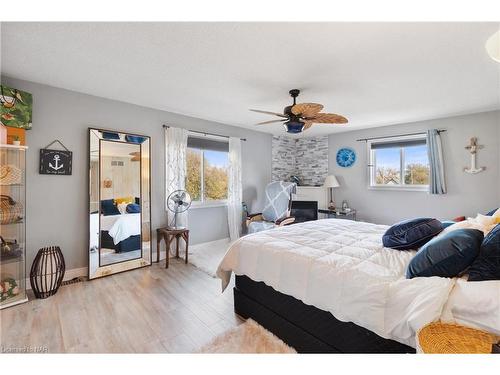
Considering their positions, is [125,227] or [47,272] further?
[125,227]

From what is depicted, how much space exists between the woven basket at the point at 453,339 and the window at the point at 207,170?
360 cm

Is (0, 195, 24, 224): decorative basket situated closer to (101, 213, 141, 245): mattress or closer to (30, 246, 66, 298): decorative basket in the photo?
(30, 246, 66, 298): decorative basket

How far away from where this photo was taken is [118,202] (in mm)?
3141

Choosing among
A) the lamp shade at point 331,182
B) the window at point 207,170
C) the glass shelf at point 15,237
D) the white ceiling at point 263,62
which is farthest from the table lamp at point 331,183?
the glass shelf at point 15,237

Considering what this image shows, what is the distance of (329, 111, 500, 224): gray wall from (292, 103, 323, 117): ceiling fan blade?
2.75 m

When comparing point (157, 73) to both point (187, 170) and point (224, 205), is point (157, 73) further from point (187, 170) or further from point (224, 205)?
point (224, 205)

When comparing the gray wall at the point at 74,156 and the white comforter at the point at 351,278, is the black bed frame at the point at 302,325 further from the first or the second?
the gray wall at the point at 74,156

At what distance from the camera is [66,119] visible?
2793 millimetres

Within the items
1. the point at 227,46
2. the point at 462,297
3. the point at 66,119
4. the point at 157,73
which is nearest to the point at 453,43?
the point at 227,46

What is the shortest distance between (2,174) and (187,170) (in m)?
2.29

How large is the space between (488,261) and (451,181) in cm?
343

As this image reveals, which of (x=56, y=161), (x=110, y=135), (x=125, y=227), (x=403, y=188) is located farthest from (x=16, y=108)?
(x=403, y=188)

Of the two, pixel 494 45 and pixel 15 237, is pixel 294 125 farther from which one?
pixel 15 237
